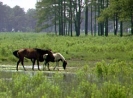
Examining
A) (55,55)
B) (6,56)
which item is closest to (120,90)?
(55,55)

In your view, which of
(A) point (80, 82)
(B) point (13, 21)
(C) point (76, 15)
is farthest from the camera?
(B) point (13, 21)

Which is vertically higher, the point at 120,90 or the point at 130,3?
the point at 130,3

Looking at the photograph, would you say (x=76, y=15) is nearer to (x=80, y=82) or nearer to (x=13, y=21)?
(x=80, y=82)

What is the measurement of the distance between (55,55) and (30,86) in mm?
10865

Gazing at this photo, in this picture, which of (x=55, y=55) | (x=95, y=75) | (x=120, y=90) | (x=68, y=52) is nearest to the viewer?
(x=120, y=90)

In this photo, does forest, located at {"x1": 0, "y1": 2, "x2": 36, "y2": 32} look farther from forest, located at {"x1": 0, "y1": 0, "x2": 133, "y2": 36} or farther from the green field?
the green field

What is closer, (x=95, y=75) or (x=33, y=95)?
(x=33, y=95)

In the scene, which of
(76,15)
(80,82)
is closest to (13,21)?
(76,15)

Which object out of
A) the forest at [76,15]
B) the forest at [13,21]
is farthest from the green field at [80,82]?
the forest at [13,21]

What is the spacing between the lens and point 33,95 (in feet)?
38.1

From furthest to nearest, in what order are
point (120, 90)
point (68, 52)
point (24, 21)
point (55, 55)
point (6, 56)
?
point (24, 21) < point (68, 52) < point (6, 56) < point (55, 55) < point (120, 90)

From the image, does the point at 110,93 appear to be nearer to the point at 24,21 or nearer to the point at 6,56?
the point at 6,56

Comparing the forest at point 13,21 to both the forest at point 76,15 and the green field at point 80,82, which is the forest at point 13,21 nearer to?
the forest at point 76,15

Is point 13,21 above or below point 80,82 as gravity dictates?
below
